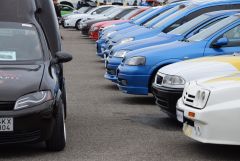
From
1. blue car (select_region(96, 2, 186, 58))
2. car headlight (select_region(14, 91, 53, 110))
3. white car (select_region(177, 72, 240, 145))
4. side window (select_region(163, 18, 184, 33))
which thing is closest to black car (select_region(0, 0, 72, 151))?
car headlight (select_region(14, 91, 53, 110))

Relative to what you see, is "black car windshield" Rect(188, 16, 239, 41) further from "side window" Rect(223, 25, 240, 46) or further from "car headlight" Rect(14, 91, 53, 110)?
"car headlight" Rect(14, 91, 53, 110)

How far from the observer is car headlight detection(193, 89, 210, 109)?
7.01m

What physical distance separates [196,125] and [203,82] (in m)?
0.57

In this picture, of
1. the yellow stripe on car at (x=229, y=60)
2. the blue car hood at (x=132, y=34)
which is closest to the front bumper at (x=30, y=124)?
the yellow stripe on car at (x=229, y=60)

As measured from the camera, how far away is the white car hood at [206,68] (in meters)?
8.86

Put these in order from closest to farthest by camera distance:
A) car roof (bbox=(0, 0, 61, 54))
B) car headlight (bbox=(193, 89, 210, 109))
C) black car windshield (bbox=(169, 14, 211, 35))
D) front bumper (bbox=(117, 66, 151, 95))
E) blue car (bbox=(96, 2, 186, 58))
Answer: car headlight (bbox=(193, 89, 210, 109)), car roof (bbox=(0, 0, 61, 54)), front bumper (bbox=(117, 66, 151, 95)), black car windshield (bbox=(169, 14, 211, 35)), blue car (bbox=(96, 2, 186, 58))

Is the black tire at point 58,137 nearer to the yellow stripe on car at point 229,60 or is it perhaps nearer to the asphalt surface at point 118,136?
the asphalt surface at point 118,136

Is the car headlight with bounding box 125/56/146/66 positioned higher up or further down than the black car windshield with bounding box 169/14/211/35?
further down

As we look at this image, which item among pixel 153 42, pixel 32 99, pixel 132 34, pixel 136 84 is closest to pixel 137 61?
pixel 136 84

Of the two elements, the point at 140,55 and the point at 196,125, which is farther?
the point at 140,55

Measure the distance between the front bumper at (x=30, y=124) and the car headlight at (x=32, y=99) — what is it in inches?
2.0

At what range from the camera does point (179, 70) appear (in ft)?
30.4

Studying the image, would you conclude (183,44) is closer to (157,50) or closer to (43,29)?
(157,50)

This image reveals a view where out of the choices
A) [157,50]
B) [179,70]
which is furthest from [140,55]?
[179,70]
